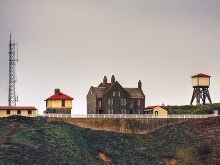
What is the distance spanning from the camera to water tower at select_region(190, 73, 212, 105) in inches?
5620

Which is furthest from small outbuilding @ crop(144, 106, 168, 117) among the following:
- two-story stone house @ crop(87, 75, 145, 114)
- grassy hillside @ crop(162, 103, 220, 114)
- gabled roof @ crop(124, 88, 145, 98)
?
gabled roof @ crop(124, 88, 145, 98)

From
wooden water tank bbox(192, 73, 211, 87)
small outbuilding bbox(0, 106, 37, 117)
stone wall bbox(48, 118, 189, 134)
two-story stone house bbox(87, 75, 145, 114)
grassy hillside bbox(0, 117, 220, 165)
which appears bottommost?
grassy hillside bbox(0, 117, 220, 165)

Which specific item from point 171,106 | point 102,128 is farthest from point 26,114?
point 171,106

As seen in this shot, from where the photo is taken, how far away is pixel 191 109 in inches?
5497


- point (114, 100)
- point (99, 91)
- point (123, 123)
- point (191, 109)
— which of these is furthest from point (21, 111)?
point (191, 109)

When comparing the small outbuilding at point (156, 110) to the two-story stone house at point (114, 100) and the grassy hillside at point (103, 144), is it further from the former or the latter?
the grassy hillside at point (103, 144)

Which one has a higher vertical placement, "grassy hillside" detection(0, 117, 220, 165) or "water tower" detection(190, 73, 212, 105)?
"water tower" detection(190, 73, 212, 105)

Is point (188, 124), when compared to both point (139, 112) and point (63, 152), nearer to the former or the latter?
point (139, 112)

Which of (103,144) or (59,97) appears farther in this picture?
(59,97)

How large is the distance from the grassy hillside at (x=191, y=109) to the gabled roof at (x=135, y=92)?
5.43 m

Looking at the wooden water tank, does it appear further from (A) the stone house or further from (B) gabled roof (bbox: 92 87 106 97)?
(A) the stone house

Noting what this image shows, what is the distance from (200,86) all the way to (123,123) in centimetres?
2543

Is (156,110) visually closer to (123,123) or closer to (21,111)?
(123,123)

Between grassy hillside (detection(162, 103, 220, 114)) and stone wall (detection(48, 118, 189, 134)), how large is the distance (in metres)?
9.83
